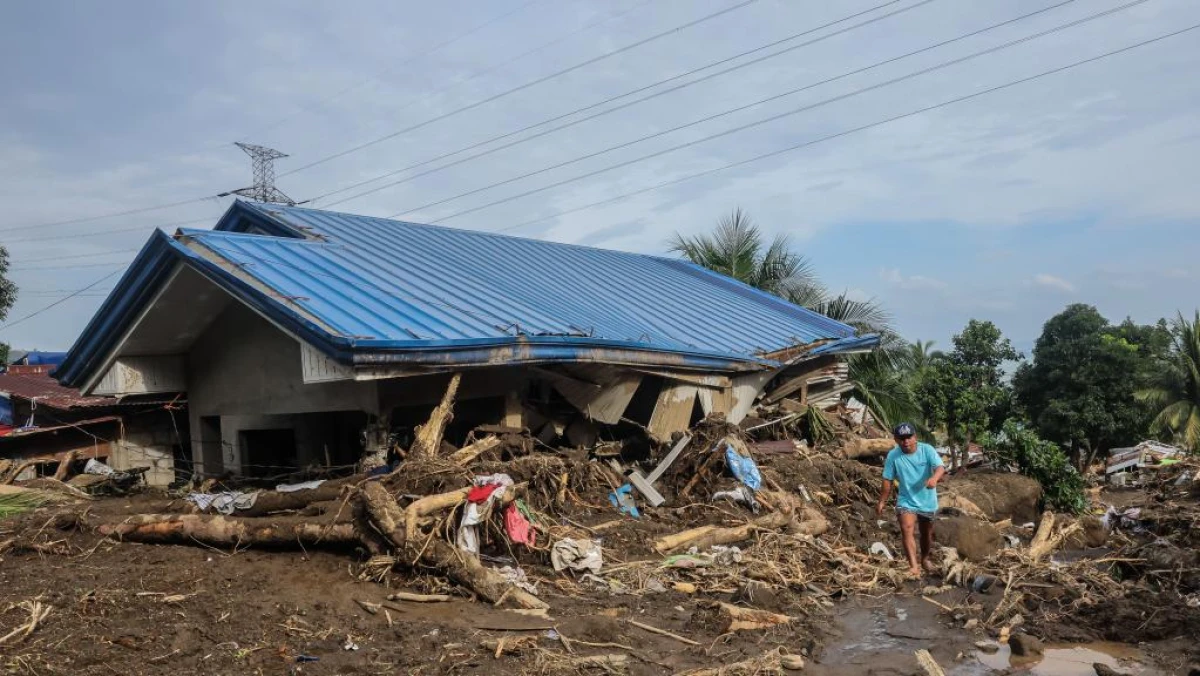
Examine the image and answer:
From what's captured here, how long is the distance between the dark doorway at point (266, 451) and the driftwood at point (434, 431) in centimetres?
340

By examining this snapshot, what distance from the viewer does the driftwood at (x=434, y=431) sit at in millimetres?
8930

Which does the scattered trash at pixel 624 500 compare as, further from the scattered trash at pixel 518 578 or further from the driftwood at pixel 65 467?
the driftwood at pixel 65 467

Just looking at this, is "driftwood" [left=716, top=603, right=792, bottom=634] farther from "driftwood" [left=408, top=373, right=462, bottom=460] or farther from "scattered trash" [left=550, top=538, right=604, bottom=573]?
"driftwood" [left=408, top=373, right=462, bottom=460]

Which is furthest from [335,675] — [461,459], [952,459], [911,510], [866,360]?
[866,360]

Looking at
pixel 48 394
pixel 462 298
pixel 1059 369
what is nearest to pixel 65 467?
pixel 48 394

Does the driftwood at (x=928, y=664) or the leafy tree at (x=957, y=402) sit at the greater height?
the leafy tree at (x=957, y=402)

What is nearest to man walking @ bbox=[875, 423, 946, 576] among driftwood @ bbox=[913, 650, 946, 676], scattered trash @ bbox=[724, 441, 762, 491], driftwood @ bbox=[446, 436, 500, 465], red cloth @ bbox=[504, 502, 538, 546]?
scattered trash @ bbox=[724, 441, 762, 491]

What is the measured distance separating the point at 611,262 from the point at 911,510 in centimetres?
1112

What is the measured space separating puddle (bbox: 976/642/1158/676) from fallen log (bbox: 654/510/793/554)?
3.28m

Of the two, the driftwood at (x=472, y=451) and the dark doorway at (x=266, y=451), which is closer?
the driftwood at (x=472, y=451)

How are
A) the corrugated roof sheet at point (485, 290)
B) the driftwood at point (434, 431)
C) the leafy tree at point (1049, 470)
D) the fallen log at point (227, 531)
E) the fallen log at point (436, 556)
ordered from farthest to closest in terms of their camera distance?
the leafy tree at point (1049, 470) < the corrugated roof sheet at point (485, 290) < the driftwood at point (434, 431) < the fallen log at point (227, 531) < the fallen log at point (436, 556)

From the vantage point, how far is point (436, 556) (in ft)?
24.7

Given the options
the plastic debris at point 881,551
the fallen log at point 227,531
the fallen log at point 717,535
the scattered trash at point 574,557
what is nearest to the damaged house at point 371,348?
the fallen log at point 227,531

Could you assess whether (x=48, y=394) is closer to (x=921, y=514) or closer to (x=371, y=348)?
(x=371, y=348)
